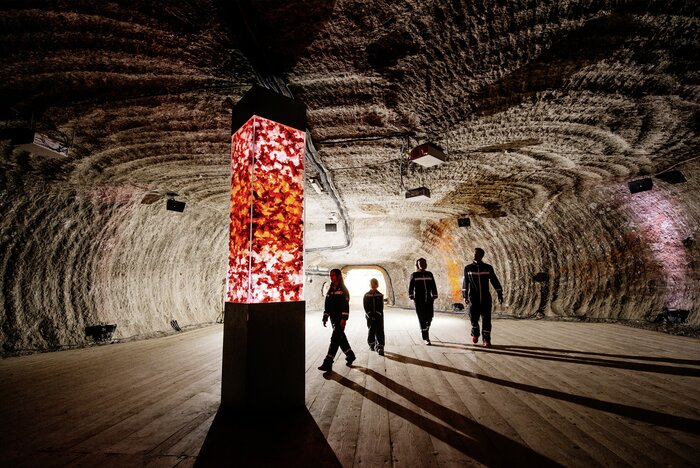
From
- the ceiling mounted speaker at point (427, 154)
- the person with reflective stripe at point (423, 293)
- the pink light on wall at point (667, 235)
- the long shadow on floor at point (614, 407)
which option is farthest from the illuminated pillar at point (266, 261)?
the pink light on wall at point (667, 235)

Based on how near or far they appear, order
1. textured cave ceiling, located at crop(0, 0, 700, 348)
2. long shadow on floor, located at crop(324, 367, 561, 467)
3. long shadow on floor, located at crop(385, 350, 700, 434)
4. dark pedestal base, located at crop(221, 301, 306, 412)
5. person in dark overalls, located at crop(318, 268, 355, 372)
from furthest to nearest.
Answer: person in dark overalls, located at crop(318, 268, 355, 372) → textured cave ceiling, located at crop(0, 0, 700, 348) → dark pedestal base, located at crop(221, 301, 306, 412) → long shadow on floor, located at crop(385, 350, 700, 434) → long shadow on floor, located at crop(324, 367, 561, 467)

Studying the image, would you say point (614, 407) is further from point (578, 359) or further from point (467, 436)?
point (578, 359)

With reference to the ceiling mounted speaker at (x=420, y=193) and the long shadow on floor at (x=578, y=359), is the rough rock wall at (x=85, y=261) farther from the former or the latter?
the long shadow on floor at (x=578, y=359)

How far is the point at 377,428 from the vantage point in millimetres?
2824

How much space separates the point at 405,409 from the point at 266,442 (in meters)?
1.42

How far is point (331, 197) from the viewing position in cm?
933

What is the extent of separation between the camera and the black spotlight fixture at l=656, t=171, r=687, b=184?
6957 mm

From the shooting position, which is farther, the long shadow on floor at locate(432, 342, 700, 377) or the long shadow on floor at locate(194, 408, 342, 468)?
the long shadow on floor at locate(432, 342, 700, 377)

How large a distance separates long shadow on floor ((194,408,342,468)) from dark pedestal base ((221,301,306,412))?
0.14 metres

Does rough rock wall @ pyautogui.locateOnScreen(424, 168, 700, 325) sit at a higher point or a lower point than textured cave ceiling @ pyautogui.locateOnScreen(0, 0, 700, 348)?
lower

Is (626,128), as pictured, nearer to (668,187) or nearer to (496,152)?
(496,152)

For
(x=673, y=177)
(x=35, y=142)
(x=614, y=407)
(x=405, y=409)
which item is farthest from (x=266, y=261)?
(x=673, y=177)

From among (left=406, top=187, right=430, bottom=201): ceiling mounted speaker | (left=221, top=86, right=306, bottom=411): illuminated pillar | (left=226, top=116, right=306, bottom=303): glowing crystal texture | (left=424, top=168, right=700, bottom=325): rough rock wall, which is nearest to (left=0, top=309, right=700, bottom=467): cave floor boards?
(left=221, top=86, right=306, bottom=411): illuminated pillar

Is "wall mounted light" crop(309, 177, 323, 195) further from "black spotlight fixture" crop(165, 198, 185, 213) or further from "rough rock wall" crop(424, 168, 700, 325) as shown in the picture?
"rough rock wall" crop(424, 168, 700, 325)
